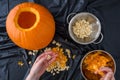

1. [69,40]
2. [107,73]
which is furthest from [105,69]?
[69,40]

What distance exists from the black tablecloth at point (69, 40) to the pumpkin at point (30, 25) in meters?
0.09

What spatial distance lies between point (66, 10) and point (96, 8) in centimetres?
12

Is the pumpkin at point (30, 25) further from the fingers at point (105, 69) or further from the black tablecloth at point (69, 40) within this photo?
the fingers at point (105, 69)

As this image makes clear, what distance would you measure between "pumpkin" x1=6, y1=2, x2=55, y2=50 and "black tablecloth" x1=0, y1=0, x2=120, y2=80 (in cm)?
9

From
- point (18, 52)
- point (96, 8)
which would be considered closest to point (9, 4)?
point (18, 52)

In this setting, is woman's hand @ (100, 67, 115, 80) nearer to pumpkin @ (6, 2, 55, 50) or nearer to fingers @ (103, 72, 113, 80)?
fingers @ (103, 72, 113, 80)

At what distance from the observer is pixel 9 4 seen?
42.4 inches

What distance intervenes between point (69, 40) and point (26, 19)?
0.20 meters

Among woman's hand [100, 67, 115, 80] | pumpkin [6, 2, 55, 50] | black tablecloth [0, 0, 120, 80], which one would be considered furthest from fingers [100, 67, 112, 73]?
pumpkin [6, 2, 55, 50]

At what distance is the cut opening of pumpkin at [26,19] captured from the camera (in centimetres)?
94

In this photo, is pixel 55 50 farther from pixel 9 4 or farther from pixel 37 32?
pixel 9 4

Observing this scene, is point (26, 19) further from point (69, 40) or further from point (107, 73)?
point (107, 73)

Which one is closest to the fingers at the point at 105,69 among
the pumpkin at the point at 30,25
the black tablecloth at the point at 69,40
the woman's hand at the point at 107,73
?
the woman's hand at the point at 107,73

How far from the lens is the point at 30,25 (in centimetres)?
96
